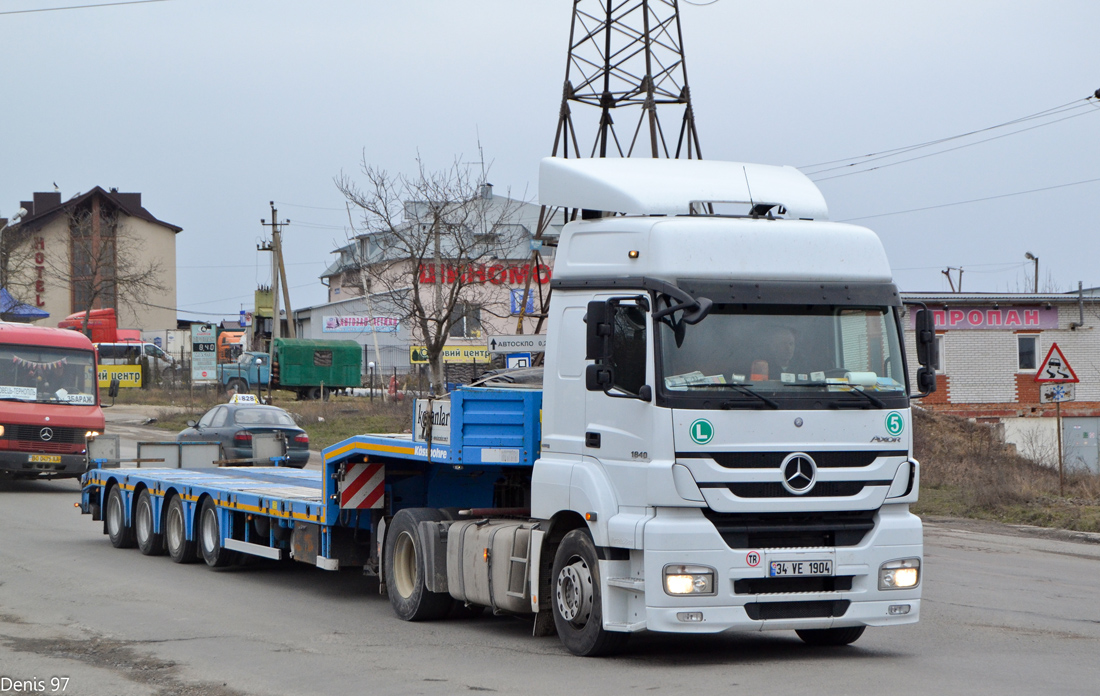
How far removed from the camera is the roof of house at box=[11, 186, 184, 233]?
86.3 meters

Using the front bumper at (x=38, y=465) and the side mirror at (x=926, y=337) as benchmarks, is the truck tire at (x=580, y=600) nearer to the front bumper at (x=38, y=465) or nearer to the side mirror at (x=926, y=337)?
the side mirror at (x=926, y=337)

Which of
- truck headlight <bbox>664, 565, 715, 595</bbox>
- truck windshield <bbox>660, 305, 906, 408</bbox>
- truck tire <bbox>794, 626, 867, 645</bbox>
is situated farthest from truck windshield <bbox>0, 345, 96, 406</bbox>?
truck headlight <bbox>664, 565, 715, 595</bbox>

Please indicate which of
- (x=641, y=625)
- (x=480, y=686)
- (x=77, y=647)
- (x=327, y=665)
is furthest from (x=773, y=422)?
(x=77, y=647)

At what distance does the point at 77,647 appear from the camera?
29.2ft

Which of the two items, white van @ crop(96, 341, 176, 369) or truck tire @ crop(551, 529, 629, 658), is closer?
truck tire @ crop(551, 529, 629, 658)

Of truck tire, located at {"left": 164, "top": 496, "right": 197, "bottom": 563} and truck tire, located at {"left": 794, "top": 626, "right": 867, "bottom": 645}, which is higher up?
truck tire, located at {"left": 164, "top": 496, "right": 197, "bottom": 563}

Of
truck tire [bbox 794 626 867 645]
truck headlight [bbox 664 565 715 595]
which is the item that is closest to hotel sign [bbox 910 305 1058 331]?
truck tire [bbox 794 626 867 645]

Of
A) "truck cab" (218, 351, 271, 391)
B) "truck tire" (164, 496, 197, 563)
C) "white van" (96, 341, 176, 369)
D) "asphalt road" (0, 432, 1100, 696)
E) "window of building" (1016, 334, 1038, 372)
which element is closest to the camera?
"asphalt road" (0, 432, 1100, 696)

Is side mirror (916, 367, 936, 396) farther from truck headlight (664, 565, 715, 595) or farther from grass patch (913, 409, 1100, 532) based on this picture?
grass patch (913, 409, 1100, 532)

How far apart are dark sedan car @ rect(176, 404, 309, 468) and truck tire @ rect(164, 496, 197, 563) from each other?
965 centimetres

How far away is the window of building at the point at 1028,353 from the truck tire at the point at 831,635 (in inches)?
1251

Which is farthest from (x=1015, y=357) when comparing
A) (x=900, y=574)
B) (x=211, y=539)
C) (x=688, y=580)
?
(x=688, y=580)

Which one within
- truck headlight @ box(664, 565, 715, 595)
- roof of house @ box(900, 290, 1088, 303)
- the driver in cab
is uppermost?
roof of house @ box(900, 290, 1088, 303)

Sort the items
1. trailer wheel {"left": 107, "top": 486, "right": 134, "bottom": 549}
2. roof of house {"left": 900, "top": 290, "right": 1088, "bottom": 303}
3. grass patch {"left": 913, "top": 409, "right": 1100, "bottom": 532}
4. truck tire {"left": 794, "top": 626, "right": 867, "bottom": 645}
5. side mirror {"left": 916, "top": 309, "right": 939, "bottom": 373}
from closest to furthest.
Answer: side mirror {"left": 916, "top": 309, "right": 939, "bottom": 373} → truck tire {"left": 794, "top": 626, "right": 867, "bottom": 645} → trailer wheel {"left": 107, "top": 486, "right": 134, "bottom": 549} → grass patch {"left": 913, "top": 409, "right": 1100, "bottom": 532} → roof of house {"left": 900, "top": 290, "right": 1088, "bottom": 303}
